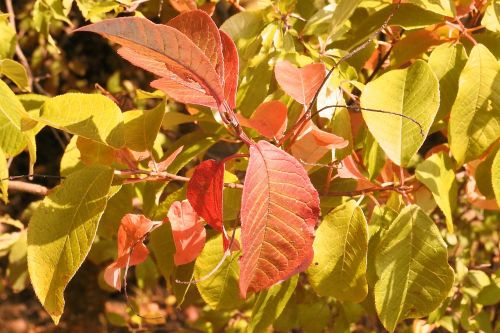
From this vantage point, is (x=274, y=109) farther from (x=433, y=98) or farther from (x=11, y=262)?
(x=11, y=262)

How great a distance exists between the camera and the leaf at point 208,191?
0.77m

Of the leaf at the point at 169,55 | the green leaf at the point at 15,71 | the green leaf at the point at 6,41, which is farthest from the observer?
the green leaf at the point at 6,41

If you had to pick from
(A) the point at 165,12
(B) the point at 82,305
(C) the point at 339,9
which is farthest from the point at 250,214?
(B) the point at 82,305

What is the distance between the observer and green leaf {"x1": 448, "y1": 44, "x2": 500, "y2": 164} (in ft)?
3.19

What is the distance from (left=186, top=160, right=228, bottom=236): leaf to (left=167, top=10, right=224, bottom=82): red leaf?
11 cm

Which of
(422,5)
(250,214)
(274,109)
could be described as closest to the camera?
(250,214)

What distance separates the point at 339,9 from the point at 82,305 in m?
2.75

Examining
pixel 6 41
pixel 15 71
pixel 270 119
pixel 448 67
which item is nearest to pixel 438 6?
pixel 448 67

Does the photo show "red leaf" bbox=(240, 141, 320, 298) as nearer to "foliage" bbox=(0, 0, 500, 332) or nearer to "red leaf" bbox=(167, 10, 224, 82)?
"foliage" bbox=(0, 0, 500, 332)

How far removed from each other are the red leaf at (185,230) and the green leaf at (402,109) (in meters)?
0.28

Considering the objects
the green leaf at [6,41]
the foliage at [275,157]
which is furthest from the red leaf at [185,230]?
the green leaf at [6,41]

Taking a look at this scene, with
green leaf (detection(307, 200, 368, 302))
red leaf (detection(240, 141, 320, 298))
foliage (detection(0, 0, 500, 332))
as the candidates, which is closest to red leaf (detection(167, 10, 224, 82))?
foliage (detection(0, 0, 500, 332))

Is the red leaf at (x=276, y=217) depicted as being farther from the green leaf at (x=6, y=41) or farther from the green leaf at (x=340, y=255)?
the green leaf at (x=6, y=41)

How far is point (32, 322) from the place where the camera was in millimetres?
3355
